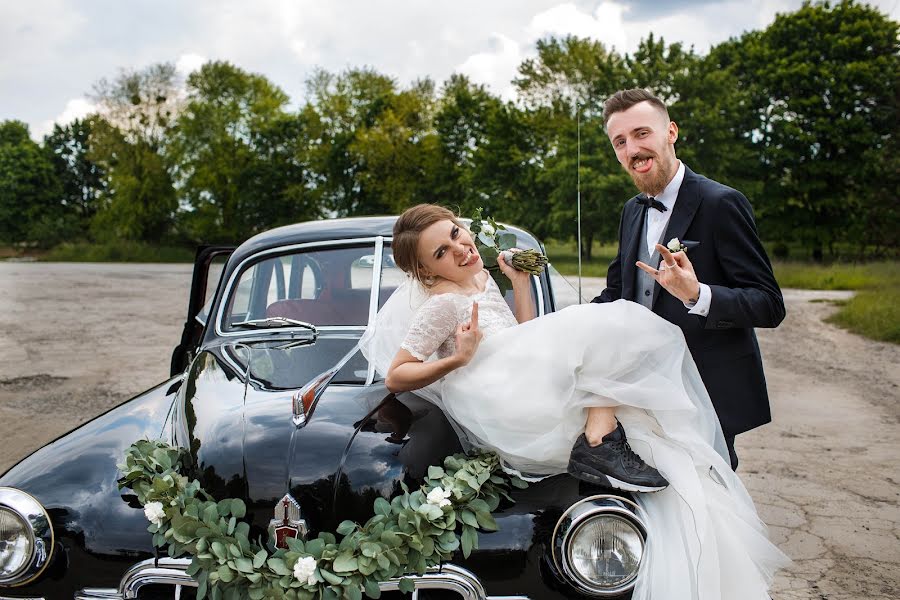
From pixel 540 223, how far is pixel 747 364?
3837cm

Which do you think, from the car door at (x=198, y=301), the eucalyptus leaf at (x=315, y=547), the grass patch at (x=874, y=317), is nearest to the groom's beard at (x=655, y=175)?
the eucalyptus leaf at (x=315, y=547)

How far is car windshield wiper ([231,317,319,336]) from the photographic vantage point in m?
3.66

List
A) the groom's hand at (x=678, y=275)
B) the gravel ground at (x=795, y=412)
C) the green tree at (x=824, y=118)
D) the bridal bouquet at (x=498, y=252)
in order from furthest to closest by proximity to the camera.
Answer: the green tree at (x=824, y=118) → the gravel ground at (x=795, y=412) → the bridal bouquet at (x=498, y=252) → the groom's hand at (x=678, y=275)

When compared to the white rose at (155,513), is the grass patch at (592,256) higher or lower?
lower

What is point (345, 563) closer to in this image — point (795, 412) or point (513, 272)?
point (513, 272)

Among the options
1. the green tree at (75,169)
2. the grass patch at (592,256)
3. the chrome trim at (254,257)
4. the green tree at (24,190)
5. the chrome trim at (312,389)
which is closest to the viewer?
the chrome trim at (312,389)

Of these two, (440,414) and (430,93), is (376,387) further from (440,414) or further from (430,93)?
(430,93)

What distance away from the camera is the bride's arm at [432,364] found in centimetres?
251

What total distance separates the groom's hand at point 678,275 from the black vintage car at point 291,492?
690 mm

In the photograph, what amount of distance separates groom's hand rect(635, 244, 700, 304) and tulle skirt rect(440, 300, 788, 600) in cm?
12

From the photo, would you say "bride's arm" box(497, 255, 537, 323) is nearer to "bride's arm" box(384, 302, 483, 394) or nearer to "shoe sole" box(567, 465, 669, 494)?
"bride's arm" box(384, 302, 483, 394)

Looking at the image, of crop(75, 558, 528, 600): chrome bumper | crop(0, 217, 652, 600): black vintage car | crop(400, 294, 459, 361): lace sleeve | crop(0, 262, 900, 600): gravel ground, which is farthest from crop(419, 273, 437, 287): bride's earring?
crop(0, 262, 900, 600): gravel ground

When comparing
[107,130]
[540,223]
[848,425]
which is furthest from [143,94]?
[848,425]

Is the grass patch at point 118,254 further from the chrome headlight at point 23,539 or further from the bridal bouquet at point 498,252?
the chrome headlight at point 23,539
